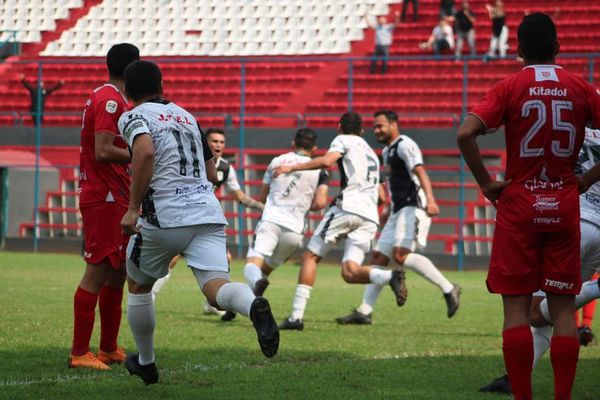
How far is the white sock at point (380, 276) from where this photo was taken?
34.7ft

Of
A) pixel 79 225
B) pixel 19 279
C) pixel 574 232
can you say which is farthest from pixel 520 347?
pixel 79 225

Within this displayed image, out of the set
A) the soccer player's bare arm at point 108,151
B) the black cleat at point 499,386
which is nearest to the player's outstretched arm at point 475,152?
the black cleat at point 499,386

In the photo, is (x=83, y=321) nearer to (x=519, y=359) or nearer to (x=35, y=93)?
(x=519, y=359)

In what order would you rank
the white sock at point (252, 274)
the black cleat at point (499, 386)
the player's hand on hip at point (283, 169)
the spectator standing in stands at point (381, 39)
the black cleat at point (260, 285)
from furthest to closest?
the spectator standing in stands at point (381, 39)
the white sock at point (252, 274)
the black cleat at point (260, 285)
the player's hand on hip at point (283, 169)
the black cleat at point (499, 386)

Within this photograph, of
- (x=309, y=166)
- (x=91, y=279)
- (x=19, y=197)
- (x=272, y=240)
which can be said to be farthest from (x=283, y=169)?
(x=19, y=197)

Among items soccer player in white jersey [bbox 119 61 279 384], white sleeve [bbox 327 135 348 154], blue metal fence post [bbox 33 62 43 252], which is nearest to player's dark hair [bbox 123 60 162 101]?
soccer player in white jersey [bbox 119 61 279 384]

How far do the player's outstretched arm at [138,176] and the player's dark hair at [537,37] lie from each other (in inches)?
83.2

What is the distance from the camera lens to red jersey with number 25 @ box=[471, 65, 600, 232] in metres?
5.74

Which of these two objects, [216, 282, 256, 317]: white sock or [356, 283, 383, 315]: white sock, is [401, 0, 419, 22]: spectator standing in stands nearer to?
[356, 283, 383, 315]: white sock

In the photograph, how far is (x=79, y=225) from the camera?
24.7 m

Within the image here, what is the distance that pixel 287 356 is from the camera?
8.40m

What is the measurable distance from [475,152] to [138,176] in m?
1.87

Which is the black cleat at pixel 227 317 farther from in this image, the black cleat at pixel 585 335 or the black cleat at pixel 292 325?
the black cleat at pixel 585 335

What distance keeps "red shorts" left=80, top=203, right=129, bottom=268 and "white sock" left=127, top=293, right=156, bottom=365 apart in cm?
101
